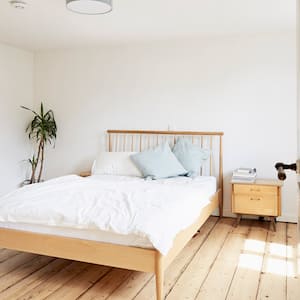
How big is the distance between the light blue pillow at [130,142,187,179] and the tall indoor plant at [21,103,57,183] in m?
1.66

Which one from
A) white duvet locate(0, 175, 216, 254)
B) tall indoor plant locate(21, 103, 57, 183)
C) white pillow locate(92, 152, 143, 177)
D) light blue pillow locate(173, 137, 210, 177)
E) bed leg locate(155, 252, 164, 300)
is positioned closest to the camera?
bed leg locate(155, 252, 164, 300)

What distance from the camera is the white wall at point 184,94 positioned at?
4.51 meters

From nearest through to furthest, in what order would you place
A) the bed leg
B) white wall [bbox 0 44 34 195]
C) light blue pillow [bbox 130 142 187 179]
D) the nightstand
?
the bed leg → the nightstand → light blue pillow [bbox 130 142 187 179] → white wall [bbox 0 44 34 195]

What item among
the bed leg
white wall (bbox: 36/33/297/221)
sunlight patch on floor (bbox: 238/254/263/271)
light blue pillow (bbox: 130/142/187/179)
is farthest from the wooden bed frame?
white wall (bbox: 36/33/297/221)

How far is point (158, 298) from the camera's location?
2.44 m

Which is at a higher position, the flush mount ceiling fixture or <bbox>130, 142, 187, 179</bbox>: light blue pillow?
the flush mount ceiling fixture

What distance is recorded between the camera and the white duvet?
2.59 meters

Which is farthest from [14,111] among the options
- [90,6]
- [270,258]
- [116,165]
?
[270,258]

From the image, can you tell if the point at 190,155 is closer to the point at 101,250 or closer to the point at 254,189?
the point at 254,189

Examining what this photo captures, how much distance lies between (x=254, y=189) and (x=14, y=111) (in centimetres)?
362

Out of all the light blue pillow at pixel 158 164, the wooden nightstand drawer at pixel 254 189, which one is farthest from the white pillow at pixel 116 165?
the wooden nightstand drawer at pixel 254 189

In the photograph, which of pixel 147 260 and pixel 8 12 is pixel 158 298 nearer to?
pixel 147 260

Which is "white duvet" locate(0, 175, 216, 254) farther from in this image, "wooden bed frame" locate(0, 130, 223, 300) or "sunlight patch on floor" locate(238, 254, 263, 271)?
"sunlight patch on floor" locate(238, 254, 263, 271)

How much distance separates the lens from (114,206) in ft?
9.63
